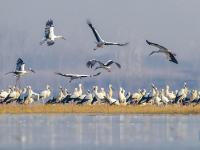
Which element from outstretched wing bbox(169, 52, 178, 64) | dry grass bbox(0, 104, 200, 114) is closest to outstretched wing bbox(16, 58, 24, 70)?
dry grass bbox(0, 104, 200, 114)

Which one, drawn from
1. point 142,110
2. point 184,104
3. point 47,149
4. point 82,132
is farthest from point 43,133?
point 184,104

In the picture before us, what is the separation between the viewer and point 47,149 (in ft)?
65.7

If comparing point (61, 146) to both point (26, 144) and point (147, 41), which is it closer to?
point (26, 144)

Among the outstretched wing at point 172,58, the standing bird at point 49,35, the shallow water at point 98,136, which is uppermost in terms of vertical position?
the standing bird at point 49,35

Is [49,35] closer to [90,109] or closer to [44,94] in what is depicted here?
[90,109]

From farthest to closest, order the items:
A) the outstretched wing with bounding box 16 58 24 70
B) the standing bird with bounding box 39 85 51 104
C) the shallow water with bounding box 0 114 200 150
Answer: the standing bird with bounding box 39 85 51 104, the outstretched wing with bounding box 16 58 24 70, the shallow water with bounding box 0 114 200 150

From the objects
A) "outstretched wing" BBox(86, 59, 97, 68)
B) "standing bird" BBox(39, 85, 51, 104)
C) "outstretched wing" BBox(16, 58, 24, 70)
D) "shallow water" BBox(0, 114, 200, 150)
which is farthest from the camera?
"standing bird" BBox(39, 85, 51, 104)

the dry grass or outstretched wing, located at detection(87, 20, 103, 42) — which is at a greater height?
outstretched wing, located at detection(87, 20, 103, 42)

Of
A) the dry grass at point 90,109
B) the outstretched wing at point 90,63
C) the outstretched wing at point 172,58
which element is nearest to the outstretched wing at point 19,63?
the dry grass at point 90,109

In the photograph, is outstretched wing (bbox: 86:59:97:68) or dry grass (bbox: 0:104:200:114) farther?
dry grass (bbox: 0:104:200:114)

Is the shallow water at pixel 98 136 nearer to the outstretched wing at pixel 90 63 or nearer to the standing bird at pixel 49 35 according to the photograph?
the standing bird at pixel 49 35

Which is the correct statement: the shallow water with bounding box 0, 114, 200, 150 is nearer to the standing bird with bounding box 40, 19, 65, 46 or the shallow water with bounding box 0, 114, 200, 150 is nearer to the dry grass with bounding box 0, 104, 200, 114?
the standing bird with bounding box 40, 19, 65, 46

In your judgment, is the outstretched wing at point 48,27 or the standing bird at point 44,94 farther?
the standing bird at point 44,94

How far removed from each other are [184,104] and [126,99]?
4697 millimetres
